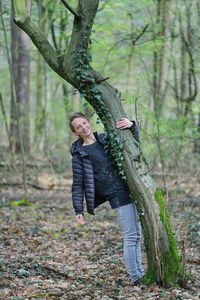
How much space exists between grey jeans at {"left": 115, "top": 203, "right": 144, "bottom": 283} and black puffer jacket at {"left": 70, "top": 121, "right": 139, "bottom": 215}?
36 cm

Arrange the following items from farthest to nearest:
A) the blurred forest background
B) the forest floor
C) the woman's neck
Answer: the blurred forest background, the woman's neck, the forest floor

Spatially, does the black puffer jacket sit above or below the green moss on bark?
above

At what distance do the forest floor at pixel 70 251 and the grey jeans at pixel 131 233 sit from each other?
25cm

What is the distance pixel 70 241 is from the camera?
7047mm

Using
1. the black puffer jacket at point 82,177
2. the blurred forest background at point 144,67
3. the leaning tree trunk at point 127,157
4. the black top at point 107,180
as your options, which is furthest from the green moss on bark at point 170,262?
the blurred forest background at point 144,67

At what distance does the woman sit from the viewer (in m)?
4.43

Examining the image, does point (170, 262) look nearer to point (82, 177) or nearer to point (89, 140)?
point (82, 177)

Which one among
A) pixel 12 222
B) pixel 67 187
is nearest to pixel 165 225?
pixel 12 222

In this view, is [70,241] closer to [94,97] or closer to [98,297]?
[98,297]

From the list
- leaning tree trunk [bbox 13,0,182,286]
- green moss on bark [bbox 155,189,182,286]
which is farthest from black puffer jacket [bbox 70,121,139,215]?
green moss on bark [bbox 155,189,182,286]

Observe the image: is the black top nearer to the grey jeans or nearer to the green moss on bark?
the grey jeans

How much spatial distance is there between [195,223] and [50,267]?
10.5ft

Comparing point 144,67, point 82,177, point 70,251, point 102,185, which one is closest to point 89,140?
point 82,177

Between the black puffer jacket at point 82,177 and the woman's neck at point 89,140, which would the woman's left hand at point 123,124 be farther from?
the woman's neck at point 89,140
